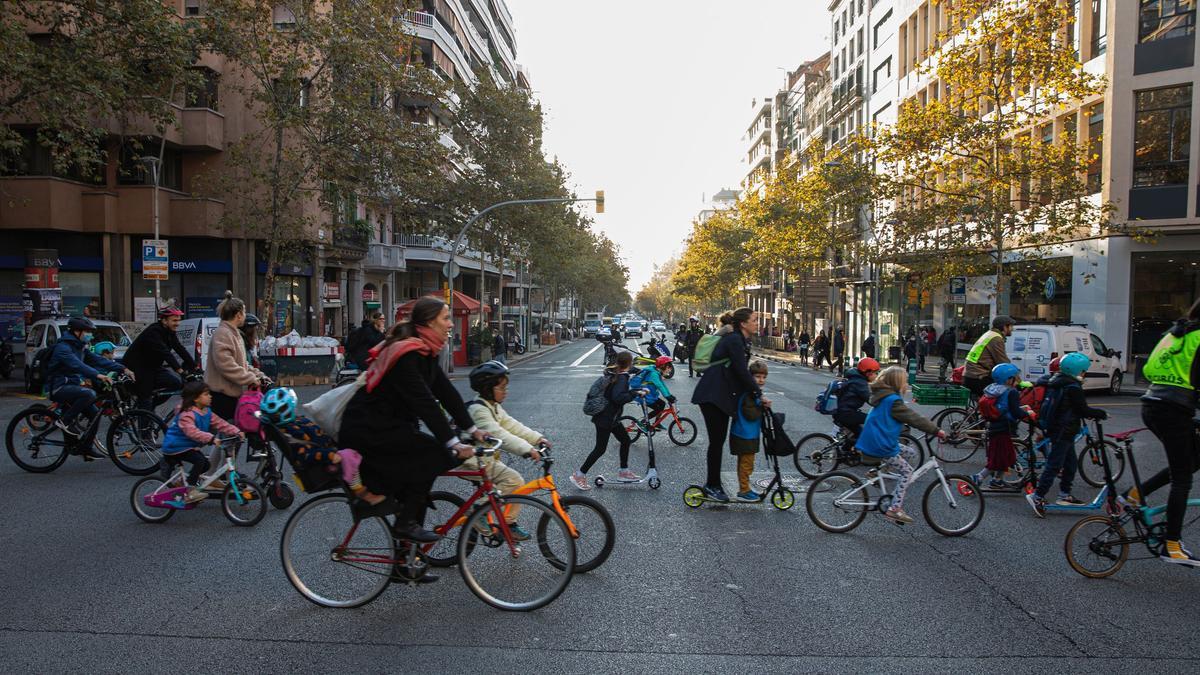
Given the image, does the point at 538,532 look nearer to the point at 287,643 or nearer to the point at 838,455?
the point at 287,643

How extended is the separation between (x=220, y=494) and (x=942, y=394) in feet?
29.1

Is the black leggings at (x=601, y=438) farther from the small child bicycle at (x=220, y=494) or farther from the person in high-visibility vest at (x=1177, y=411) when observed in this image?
the person in high-visibility vest at (x=1177, y=411)

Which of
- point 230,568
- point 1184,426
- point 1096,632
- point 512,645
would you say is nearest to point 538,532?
point 512,645

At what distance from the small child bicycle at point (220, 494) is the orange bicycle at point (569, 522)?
8.13ft

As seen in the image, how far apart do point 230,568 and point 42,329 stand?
1667 cm

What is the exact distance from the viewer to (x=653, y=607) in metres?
5.01

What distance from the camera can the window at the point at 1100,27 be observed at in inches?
955

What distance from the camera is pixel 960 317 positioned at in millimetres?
34125

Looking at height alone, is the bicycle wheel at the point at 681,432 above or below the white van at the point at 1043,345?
below

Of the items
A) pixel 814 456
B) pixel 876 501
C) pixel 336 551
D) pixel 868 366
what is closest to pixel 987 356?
pixel 868 366

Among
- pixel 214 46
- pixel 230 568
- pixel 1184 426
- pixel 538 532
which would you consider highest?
pixel 214 46

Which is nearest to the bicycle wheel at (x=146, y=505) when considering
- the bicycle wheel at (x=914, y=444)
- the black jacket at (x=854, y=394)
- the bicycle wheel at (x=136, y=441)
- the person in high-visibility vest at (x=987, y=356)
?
the bicycle wheel at (x=136, y=441)

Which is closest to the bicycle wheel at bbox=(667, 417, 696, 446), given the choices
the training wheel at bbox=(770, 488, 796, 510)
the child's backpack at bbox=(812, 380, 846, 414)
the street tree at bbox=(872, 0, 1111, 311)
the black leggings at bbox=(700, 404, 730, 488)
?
the child's backpack at bbox=(812, 380, 846, 414)

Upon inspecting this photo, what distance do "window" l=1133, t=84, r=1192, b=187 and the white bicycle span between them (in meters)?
21.7
